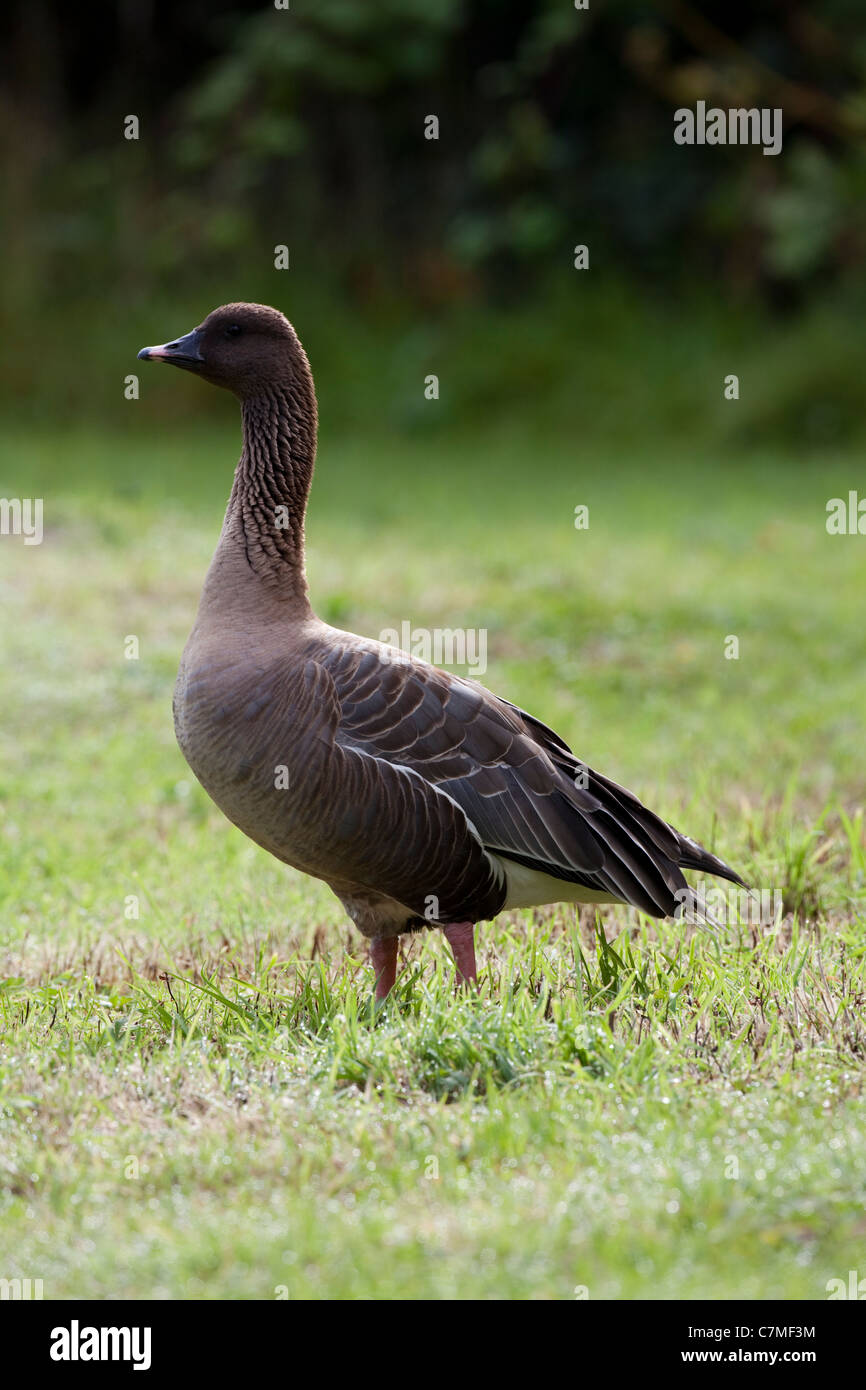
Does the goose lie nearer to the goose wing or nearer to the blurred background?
the goose wing

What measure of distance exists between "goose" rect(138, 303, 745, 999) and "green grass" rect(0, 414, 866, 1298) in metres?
0.26

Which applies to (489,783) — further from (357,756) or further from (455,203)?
(455,203)

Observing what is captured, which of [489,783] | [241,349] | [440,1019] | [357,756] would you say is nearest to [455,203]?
[241,349]

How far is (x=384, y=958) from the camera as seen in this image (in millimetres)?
4816

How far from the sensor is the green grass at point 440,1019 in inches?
129

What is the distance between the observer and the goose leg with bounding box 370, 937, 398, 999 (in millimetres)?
4781

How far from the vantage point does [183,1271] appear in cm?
318

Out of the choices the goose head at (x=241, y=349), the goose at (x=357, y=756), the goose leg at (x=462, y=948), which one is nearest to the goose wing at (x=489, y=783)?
the goose at (x=357, y=756)

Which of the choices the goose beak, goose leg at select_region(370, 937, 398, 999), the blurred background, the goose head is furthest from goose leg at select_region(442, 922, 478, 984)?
the blurred background

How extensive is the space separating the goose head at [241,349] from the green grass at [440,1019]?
1.86 meters

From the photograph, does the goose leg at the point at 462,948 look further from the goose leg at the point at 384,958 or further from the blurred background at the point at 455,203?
the blurred background at the point at 455,203

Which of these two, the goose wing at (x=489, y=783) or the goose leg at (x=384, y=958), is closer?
the goose wing at (x=489, y=783)

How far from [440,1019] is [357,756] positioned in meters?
0.78

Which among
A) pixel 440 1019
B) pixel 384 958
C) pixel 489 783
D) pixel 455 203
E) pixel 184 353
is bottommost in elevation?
pixel 440 1019
